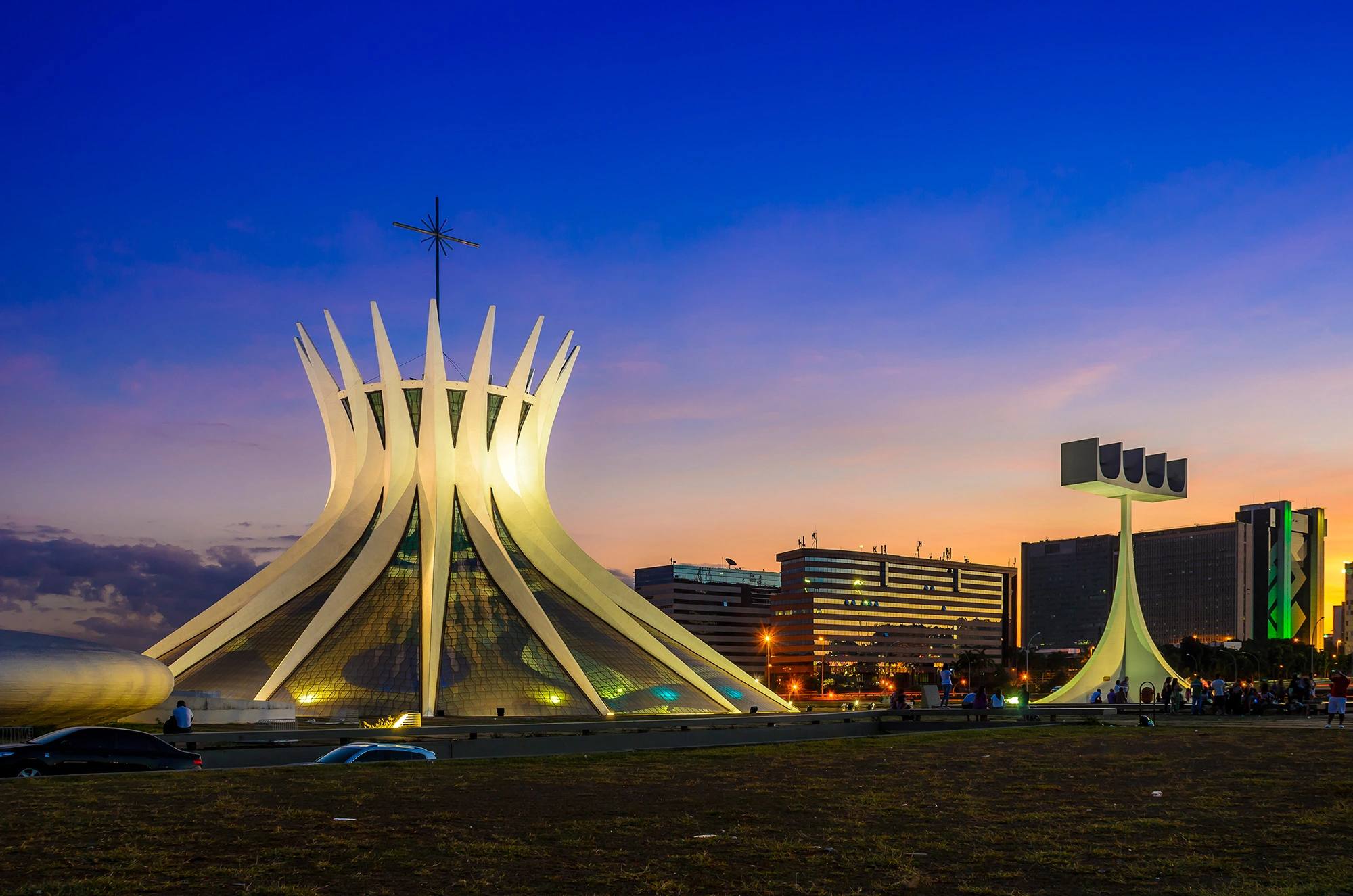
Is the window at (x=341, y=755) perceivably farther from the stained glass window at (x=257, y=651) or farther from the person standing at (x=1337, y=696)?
the person standing at (x=1337, y=696)

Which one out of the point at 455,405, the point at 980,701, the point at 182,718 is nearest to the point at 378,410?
the point at 455,405

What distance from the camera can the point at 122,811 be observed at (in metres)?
13.0

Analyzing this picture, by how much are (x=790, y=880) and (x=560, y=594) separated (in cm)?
3642

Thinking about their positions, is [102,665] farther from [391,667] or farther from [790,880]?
[790,880]

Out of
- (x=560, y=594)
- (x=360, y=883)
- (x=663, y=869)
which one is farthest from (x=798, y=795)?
(x=560, y=594)

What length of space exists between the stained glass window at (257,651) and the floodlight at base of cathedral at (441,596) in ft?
0.24

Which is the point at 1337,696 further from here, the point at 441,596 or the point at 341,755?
the point at 441,596

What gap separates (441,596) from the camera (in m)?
42.6

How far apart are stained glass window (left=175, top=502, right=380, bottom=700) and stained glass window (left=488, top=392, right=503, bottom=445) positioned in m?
7.68

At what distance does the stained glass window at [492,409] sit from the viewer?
157 ft

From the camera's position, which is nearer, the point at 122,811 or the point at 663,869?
the point at 663,869

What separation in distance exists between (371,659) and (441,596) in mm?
3714

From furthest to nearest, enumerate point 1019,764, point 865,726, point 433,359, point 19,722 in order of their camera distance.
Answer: point 433,359
point 865,726
point 19,722
point 1019,764

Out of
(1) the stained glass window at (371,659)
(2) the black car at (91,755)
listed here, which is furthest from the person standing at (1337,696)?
(1) the stained glass window at (371,659)
